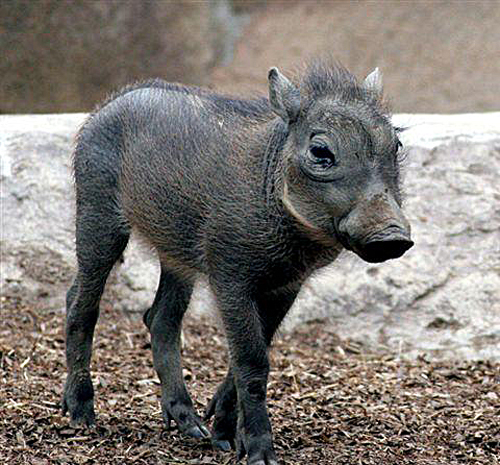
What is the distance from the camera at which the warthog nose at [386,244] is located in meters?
3.33

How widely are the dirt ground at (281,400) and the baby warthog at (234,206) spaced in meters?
0.21

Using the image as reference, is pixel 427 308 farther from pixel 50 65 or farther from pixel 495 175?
pixel 50 65

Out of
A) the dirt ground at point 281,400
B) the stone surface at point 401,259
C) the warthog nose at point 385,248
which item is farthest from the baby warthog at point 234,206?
the stone surface at point 401,259

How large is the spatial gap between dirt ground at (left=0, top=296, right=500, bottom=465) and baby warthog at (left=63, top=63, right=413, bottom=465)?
21 cm

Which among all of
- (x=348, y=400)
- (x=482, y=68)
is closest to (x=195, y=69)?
(x=482, y=68)

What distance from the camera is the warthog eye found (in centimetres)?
361

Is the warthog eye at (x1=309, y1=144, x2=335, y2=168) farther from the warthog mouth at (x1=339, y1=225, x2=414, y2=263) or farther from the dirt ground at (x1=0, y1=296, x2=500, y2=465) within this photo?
the dirt ground at (x1=0, y1=296, x2=500, y2=465)

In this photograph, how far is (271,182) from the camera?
386 cm

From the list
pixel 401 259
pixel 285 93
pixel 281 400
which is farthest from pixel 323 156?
pixel 401 259

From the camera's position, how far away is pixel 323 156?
363cm

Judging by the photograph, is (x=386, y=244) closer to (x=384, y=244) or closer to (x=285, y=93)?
(x=384, y=244)

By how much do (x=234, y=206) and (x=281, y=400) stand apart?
1383 mm

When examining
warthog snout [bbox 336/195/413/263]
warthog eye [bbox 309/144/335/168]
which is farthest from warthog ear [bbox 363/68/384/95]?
warthog snout [bbox 336/195/413/263]

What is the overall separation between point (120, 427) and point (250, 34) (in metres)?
7.54
